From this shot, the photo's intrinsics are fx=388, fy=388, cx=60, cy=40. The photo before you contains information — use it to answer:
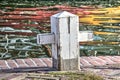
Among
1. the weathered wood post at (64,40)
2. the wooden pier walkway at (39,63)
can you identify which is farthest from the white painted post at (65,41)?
the wooden pier walkway at (39,63)

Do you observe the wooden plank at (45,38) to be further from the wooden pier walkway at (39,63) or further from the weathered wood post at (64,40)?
the wooden pier walkway at (39,63)

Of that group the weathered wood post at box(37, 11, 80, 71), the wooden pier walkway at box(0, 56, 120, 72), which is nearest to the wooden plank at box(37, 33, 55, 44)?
the weathered wood post at box(37, 11, 80, 71)

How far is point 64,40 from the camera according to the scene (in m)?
5.92

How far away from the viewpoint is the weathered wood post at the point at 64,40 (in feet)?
19.3

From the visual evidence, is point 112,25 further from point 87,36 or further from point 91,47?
point 87,36

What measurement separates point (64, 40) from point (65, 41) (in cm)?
3

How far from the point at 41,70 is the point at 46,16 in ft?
28.1

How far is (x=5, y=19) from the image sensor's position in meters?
13.4

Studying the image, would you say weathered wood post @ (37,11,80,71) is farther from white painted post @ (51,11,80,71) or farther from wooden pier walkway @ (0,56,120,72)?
wooden pier walkway @ (0,56,120,72)

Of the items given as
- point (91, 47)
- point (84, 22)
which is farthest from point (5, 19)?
point (91, 47)

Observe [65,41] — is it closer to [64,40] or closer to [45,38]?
[64,40]

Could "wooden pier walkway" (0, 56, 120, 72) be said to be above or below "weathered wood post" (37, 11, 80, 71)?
below

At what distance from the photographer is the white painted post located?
5.89m

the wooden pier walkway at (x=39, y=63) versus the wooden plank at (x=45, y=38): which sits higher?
the wooden plank at (x=45, y=38)
